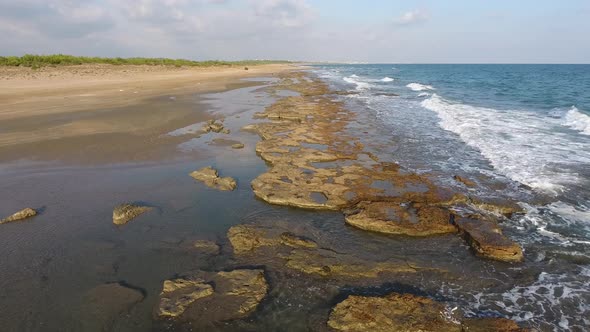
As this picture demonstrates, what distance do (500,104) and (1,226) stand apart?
93.1 feet

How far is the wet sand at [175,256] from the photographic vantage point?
14.9ft

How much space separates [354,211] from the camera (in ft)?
23.5

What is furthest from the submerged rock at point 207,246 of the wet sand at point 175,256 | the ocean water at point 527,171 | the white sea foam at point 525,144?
the white sea foam at point 525,144

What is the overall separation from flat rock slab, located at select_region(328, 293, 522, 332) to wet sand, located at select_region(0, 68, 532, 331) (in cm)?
21

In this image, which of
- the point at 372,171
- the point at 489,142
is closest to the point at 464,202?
the point at 372,171

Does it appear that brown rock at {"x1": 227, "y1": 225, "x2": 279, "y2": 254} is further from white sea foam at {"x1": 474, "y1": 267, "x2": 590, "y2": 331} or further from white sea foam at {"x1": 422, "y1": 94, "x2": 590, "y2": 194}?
white sea foam at {"x1": 422, "y1": 94, "x2": 590, "y2": 194}

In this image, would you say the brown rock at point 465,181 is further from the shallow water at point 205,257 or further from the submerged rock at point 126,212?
the submerged rock at point 126,212

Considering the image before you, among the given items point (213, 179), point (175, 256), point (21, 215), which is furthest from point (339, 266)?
point (21, 215)

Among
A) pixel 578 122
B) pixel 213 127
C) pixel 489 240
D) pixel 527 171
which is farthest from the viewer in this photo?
pixel 578 122

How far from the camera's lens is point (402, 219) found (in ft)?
22.6

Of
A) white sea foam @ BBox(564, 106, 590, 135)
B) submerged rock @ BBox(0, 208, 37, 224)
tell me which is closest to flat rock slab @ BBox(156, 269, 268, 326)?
submerged rock @ BBox(0, 208, 37, 224)

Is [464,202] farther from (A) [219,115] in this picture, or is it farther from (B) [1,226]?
(A) [219,115]

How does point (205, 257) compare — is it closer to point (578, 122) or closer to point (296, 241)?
point (296, 241)

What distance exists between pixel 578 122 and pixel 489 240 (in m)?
16.1
